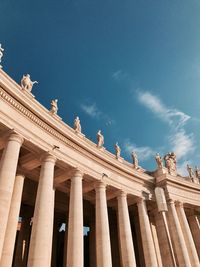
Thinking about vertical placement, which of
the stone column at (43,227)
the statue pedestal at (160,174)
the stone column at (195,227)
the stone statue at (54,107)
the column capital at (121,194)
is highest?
the stone statue at (54,107)

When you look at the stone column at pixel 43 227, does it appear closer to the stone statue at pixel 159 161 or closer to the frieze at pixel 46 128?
the frieze at pixel 46 128

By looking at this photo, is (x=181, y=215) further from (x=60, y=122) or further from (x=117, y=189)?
(x=60, y=122)

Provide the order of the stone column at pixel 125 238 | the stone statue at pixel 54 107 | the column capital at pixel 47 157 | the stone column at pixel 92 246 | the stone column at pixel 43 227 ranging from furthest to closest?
1. the stone column at pixel 92 246
2. the stone statue at pixel 54 107
3. the stone column at pixel 125 238
4. the column capital at pixel 47 157
5. the stone column at pixel 43 227

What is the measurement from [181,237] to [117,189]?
17.6 meters

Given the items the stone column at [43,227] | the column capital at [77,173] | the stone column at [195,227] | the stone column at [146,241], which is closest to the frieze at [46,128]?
the column capital at [77,173]

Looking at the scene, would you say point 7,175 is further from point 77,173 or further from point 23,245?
point 23,245

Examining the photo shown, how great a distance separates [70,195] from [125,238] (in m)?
14.7

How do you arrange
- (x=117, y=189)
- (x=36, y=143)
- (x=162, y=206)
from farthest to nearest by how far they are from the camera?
(x=117, y=189), (x=36, y=143), (x=162, y=206)

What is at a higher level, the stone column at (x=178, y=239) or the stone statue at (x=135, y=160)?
the stone statue at (x=135, y=160)

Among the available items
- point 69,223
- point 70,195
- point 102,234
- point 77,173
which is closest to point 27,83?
point 77,173

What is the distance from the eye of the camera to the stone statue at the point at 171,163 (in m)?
67.3

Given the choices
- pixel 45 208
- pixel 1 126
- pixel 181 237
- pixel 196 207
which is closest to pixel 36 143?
pixel 1 126

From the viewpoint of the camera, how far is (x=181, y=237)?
52281mm

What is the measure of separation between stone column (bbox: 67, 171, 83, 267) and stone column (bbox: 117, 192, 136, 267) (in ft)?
40.5
